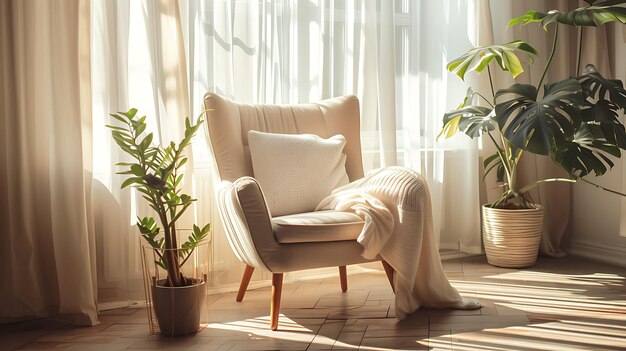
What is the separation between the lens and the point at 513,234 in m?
3.87

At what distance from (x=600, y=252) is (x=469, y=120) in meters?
1.19

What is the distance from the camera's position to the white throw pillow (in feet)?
10.3

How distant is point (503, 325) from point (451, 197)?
58.5 inches

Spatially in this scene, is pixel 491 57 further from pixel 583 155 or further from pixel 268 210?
pixel 268 210

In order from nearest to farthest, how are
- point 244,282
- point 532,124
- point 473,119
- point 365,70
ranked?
point 532,124 → point 244,282 → point 473,119 → point 365,70

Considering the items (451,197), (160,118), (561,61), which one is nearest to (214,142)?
(160,118)

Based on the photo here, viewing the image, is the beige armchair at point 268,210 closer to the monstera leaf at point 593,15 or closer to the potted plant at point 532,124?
the potted plant at point 532,124

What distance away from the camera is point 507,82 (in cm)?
423

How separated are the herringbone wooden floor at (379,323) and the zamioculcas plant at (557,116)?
59cm

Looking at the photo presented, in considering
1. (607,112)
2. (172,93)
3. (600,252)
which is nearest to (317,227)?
(172,93)

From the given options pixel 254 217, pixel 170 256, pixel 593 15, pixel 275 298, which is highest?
pixel 593 15

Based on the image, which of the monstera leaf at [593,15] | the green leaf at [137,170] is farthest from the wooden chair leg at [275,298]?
the monstera leaf at [593,15]

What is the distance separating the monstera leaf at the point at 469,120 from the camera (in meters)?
3.68

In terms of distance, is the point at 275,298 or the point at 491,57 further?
the point at 491,57
